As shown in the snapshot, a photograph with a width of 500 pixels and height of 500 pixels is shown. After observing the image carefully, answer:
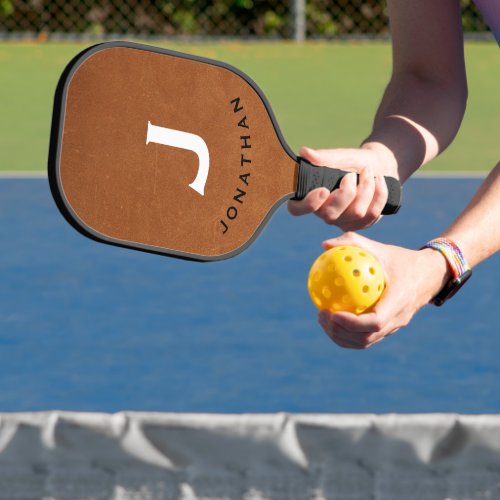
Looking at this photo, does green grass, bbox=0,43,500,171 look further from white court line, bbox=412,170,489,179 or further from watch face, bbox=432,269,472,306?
watch face, bbox=432,269,472,306

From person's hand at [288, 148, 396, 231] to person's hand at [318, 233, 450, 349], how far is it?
0.16 m

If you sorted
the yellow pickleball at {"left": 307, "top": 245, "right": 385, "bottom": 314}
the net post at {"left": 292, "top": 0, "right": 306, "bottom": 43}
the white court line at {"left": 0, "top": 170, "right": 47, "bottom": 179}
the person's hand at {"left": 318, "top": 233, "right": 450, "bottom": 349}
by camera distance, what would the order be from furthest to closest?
1. the net post at {"left": 292, "top": 0, "right": 306, "bottom": 43}
2. the white court line at {"left": 0, "top": 170, "right": 47, "bottom": 179}
3. the yellow pickleball at {"left": 307, "top": 245, "right": 385, "bottom": 314}
4. the person's hand at {"left": 318, "top": 233, "right": 450, "bottom": 349}

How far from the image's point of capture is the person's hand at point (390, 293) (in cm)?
192

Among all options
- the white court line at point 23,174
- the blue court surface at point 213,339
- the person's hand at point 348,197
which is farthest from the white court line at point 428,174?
the person's hand at point 348,197

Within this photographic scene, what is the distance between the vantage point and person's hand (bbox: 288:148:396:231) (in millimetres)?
2188

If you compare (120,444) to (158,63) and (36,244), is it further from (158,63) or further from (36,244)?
(36,244)

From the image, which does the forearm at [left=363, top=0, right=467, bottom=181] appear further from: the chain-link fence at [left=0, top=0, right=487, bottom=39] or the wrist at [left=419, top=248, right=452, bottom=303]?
the chain-link fence at [left=0, top=0, right=487, bottom=39]

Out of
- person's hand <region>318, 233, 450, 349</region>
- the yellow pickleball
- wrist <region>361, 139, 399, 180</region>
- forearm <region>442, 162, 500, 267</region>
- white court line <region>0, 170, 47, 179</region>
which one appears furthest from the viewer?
white court line <region>0, 170, 47, 179</region>

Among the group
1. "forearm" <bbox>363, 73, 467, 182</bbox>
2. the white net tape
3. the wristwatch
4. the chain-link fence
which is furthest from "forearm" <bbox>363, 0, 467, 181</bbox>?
the chain-link fence

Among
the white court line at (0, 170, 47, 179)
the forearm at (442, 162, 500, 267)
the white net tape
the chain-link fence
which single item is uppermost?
the forearm at (442, 162, 500, 267)

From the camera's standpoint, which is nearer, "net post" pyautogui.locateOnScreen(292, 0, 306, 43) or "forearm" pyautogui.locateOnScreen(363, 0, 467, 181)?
"forearm" pyautogui.locateOnScreen(363, 0, 467, 181)

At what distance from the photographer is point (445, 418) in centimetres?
220

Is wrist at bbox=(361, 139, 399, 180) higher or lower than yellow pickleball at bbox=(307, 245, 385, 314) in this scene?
higher

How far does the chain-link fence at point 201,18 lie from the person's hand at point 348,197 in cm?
Result: 1011
